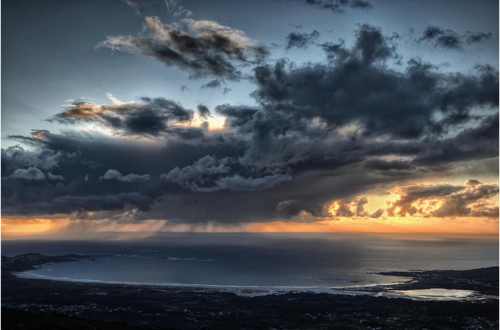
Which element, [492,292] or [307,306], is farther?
[492,292]

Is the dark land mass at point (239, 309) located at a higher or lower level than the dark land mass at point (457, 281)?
higher

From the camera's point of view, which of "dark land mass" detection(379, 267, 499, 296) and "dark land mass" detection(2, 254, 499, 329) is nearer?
"dark land mass" detection(2, 254, 499, 329)

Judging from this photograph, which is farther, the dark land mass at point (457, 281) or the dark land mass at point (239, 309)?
the dark land mass at point (457, 281)

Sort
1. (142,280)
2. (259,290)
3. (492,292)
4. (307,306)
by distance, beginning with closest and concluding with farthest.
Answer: (307,306) < (492,292) < (259,290) < (142,280)

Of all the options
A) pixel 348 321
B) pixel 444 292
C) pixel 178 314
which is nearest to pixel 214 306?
pixel 178 314

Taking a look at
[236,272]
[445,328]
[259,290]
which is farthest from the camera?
[236,272]

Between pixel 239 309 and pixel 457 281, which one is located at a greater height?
pixel 239 309

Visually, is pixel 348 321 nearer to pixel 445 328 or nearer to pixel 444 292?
pixel 445 328
